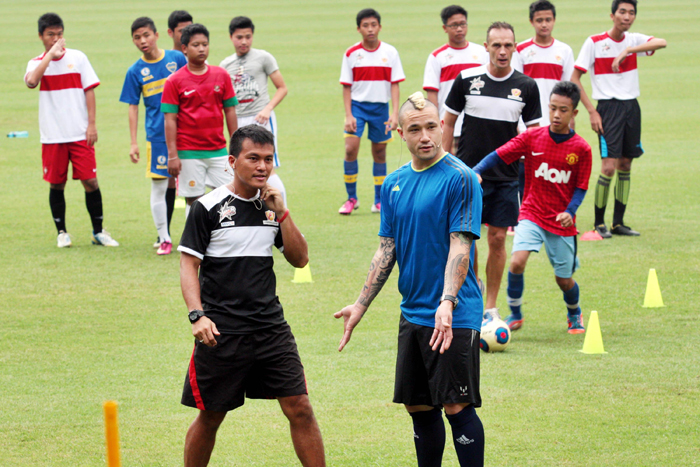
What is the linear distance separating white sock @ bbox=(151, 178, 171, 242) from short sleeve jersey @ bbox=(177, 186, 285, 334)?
5804 millimetres

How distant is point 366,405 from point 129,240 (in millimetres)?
6045

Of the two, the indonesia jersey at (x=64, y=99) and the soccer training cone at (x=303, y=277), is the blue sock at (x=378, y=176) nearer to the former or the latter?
the soccer training cone at (x=303, y=277)

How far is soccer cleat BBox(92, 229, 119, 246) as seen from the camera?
10773mm

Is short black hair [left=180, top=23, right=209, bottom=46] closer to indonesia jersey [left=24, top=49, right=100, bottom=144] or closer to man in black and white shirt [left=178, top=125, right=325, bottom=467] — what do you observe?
indonesia jersey [left=24, top=49, right=100, bottom=144]

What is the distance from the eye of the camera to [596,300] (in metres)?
8.18

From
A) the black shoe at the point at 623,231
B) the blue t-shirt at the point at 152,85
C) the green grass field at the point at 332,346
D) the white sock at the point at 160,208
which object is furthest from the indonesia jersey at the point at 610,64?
the white sock at the point at 160,208

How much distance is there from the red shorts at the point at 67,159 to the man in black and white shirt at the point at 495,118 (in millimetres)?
4856

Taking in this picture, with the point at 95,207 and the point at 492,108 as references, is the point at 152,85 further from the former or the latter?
the point at 492,108

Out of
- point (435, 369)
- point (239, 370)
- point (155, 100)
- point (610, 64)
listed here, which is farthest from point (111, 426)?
point (610, 64)

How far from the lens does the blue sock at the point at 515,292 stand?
7238 mm

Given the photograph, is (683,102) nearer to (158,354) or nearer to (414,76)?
(414,76)

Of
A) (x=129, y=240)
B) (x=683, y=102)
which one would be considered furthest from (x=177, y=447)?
(x=683, y=102)

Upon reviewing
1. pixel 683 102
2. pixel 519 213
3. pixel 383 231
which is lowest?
pixel 683 102

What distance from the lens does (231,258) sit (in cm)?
455
